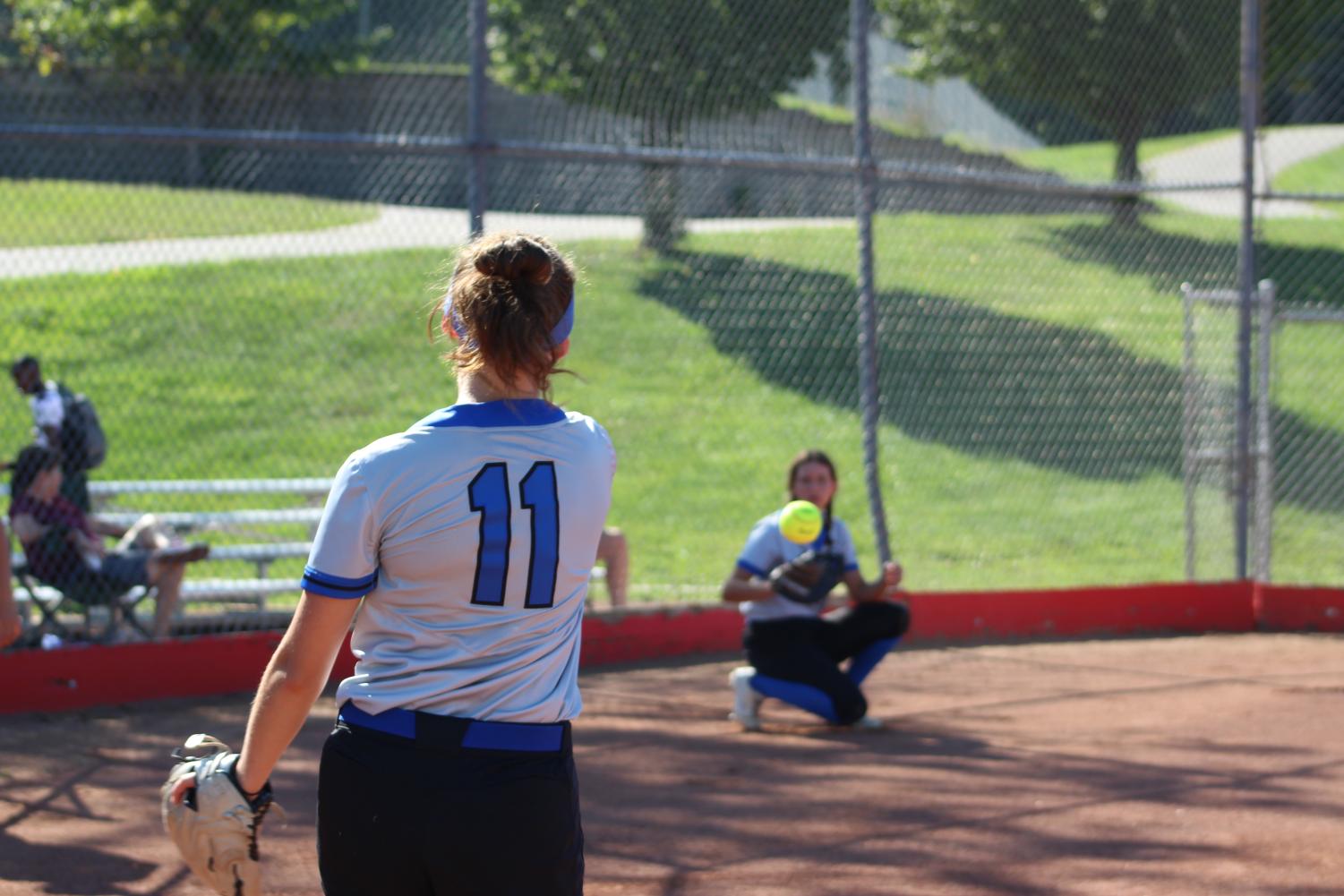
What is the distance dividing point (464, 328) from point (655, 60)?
255 inches

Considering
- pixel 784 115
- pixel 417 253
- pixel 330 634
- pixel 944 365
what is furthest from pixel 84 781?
pixel 944 365

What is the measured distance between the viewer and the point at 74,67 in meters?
7.62

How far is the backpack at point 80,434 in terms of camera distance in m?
8.38

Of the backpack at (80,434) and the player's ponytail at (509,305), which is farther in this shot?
the backpack at (80,434)

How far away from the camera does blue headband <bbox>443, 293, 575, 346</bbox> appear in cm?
253

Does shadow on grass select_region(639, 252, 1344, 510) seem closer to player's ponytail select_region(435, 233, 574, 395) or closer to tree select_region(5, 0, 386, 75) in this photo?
tree select_region(5, 0, 386, 75)

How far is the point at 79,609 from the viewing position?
824cm

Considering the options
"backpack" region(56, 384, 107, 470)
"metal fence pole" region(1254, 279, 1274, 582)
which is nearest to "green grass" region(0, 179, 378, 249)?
"backpack" region(56, 384, 107, 470)

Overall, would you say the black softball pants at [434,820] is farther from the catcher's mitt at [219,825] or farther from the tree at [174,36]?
the tree at [174,36]

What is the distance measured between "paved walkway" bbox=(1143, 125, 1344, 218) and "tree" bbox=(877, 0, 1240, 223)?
0.50 meters

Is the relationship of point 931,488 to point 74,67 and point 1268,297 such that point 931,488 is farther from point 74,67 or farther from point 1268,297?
point 74,67

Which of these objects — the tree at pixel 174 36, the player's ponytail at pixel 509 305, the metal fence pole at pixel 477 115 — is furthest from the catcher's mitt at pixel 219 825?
the tree at pixel 174 36

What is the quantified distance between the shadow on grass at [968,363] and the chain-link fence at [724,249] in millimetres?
30

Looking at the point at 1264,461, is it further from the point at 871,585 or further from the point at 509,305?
the point at 509,305
